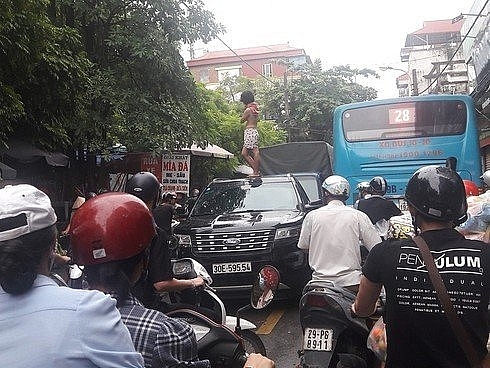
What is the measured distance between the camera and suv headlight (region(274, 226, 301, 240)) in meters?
6.88

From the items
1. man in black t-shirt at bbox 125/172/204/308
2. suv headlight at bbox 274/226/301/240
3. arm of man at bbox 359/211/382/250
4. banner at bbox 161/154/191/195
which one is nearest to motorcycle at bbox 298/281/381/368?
man in black t-shirt at bbox 125/172/204/308

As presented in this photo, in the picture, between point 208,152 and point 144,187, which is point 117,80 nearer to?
point 208,152

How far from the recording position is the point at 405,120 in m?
10.5

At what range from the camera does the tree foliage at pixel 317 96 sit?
97.0ft

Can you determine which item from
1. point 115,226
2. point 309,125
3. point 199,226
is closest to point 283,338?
point 199,226

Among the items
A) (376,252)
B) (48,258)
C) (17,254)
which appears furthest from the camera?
(376,252)

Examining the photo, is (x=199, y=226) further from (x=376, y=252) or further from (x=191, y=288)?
(x=376, y=252)

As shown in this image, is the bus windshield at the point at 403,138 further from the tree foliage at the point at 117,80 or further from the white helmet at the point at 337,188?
the white helmet at the point at 337,188

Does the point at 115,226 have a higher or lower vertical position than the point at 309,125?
lower

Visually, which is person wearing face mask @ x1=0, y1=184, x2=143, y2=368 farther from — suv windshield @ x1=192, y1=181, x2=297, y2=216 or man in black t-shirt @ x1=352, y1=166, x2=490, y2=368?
suv windshield @ x1=192, y1=181, x2=297, y2=216

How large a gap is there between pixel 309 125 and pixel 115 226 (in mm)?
28329

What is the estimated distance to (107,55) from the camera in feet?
A: 38.8

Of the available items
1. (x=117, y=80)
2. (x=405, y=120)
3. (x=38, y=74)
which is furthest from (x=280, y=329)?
(x=117, y=80)

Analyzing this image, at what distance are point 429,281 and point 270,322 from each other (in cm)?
456
